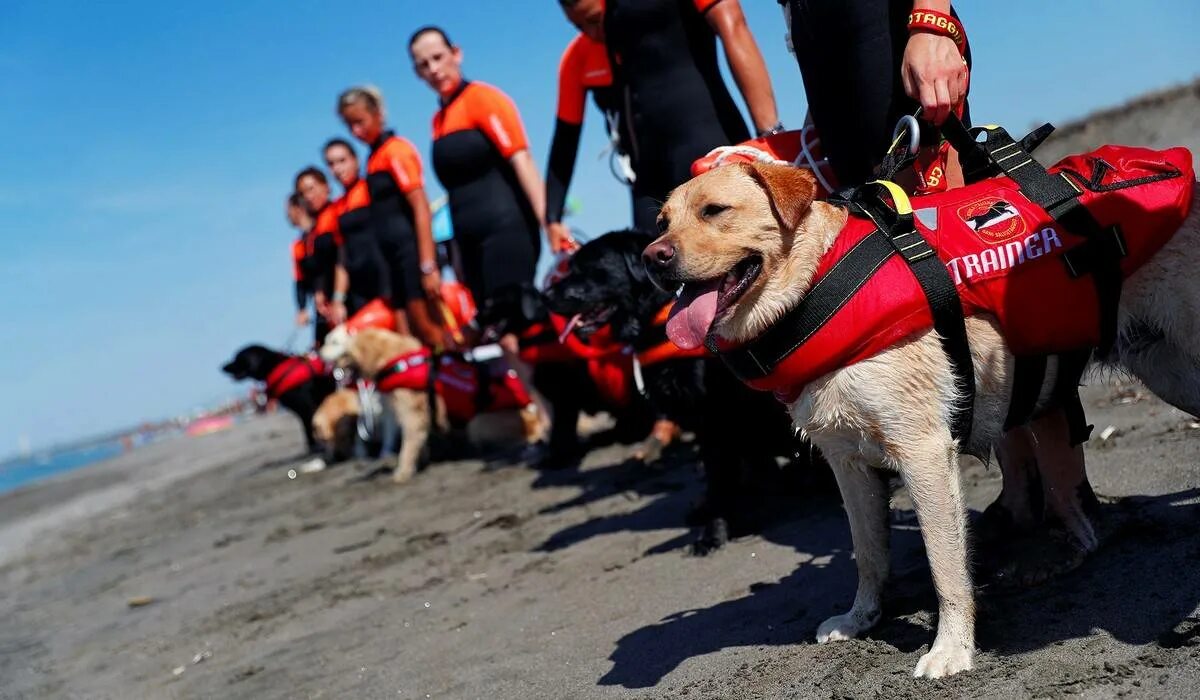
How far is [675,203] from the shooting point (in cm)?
303

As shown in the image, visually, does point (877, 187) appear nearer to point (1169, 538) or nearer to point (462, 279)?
point (1169, 538)

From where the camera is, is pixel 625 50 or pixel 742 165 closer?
pixel 742 165

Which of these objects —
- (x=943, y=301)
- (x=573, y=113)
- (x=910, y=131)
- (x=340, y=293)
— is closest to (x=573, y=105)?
(x=573, y=113)

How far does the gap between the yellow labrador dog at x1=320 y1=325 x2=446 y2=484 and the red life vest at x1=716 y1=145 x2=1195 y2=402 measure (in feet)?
22.3

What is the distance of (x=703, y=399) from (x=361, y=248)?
6404 mm

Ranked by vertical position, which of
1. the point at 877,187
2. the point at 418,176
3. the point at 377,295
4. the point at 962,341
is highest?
the point at 418,176

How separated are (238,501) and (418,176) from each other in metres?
4.60

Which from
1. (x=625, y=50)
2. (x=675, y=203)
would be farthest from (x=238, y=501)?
(x=675, y=203)

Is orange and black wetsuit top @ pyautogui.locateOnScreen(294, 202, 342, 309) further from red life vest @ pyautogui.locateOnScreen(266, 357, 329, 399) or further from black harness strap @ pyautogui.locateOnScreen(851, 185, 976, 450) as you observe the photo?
black harness strap @ pyautogui.locateOnScreen(851, 185, 976, 450)

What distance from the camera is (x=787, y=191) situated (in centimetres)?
275

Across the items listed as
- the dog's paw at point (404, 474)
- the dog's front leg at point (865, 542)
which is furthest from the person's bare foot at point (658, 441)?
the dog's front leg at point (865, 542)

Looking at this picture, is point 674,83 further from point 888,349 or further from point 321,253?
point 321,253

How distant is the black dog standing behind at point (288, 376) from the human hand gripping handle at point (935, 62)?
1015 cm

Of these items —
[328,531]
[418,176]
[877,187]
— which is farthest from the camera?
[418,176]
